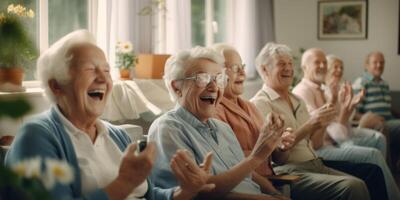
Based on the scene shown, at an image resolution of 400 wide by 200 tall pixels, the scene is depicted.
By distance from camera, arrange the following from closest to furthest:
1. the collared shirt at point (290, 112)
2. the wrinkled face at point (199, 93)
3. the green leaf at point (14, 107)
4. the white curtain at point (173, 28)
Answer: the green leaf at point (14, 107) < the wrinkled face at point (199, 93) < the collared shirt at point (290, 112) < the white curtain at point (173, 28)

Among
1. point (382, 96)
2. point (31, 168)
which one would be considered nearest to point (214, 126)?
point (31, 168)

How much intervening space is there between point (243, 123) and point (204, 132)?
495mm

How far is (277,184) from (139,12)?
240 cm

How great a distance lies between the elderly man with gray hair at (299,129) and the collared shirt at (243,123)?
255 mm

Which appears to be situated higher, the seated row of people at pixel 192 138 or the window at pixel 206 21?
the window at pixel 206 21

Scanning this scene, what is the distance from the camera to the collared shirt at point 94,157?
1.70m

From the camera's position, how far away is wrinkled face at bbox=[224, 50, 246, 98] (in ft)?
9.60

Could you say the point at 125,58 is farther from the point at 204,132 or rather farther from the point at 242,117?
the point at 204,132

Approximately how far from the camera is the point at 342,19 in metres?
7.10

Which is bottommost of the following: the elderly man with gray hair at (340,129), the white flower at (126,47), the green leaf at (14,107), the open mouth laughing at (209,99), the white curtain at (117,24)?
the elderly man with gray hair at (340,129)

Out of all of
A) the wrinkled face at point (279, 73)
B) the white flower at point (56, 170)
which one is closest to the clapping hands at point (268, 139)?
the wrinkled face at point (279, 73)

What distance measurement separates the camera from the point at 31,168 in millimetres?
500

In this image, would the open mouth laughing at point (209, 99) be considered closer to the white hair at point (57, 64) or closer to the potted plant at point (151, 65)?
the white hair at point (57, 64)

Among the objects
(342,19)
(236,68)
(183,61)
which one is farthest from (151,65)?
(342,19)
